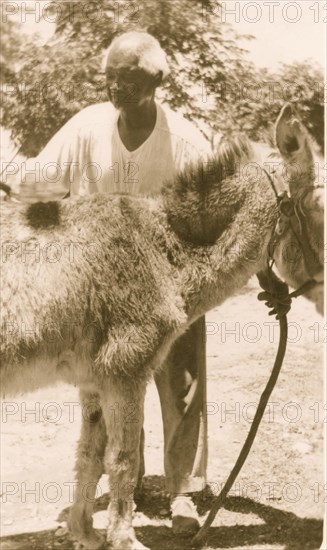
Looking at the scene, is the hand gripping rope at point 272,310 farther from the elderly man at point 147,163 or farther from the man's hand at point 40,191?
the man's hand at point 40,191

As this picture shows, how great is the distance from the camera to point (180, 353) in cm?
348

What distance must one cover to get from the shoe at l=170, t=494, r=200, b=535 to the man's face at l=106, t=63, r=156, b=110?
7.33 feet

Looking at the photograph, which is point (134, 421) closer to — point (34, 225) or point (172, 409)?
point (172, 409)

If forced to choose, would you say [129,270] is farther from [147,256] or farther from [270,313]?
[270,313]

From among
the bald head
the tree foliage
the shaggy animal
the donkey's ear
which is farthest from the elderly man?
the tree foliage

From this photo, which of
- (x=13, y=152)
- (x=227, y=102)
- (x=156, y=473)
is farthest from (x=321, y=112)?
(x=156, y=473)

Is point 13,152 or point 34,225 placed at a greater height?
point 13,152

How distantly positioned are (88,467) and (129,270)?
112cm

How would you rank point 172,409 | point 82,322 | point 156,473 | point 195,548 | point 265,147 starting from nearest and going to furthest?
point 82,322
point 195,548
point 172,409
point 265,147
point 156,473

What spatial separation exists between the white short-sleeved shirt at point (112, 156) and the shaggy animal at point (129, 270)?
0.93 ft

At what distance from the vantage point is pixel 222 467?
4.18 metres

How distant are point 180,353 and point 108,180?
1.06 meters

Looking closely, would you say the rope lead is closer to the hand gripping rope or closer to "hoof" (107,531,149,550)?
the hand gripping rope

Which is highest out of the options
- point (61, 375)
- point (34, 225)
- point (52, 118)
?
point (52, 118)
